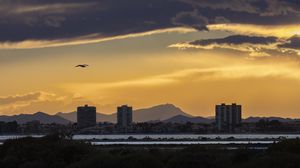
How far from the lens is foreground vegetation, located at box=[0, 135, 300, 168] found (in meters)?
51.3

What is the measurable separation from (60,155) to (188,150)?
9.54m

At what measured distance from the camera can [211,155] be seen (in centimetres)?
5559

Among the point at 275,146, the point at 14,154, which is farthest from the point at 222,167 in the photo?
the point at 14,154

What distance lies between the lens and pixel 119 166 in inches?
2088

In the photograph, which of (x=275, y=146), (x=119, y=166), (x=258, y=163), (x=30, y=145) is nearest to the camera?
(x=258, y=163)

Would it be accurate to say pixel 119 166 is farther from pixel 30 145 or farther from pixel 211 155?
pixel 30 145

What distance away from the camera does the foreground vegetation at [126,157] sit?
168ft

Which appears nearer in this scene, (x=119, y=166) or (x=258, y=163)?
(x=258, y=163)

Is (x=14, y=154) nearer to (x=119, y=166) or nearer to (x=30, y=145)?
(x=30, y=145)

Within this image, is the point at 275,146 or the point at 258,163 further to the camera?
the point at 275,146

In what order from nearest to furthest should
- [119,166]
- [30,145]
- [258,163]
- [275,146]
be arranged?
[258,163]
[119,166]
[275,146]
[30,145]

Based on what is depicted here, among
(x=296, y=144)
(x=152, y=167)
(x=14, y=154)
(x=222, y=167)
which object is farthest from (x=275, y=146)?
(x=14, y=154)

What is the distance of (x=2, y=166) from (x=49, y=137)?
25.1 feet

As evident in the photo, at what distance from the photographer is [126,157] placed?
178 ft
